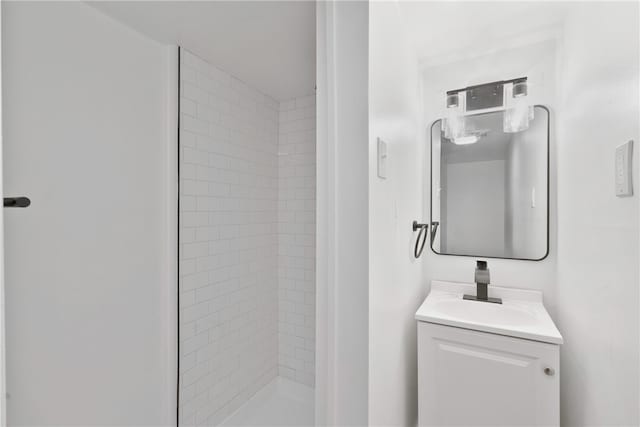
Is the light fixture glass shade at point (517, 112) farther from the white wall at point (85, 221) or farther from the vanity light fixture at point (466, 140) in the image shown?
the white wall at point (85, 221)

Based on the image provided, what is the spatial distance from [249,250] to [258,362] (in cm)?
75

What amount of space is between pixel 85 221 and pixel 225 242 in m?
0.74

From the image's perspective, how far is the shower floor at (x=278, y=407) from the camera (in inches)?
77.2

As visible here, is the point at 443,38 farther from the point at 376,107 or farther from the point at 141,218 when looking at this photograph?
the point at 141,218

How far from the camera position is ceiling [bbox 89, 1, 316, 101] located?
1.32m

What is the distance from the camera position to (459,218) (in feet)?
6.48

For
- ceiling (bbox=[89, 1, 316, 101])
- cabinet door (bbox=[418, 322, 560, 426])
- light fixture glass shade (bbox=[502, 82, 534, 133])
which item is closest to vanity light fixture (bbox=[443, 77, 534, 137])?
light fixture glass shade (bbox=[502, 82, 534, 133])

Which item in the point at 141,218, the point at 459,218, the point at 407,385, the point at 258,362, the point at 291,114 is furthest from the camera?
the point at 291,114

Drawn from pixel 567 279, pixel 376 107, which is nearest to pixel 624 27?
pixel 376 107

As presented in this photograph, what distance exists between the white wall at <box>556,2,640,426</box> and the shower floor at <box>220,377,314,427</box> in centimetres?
141

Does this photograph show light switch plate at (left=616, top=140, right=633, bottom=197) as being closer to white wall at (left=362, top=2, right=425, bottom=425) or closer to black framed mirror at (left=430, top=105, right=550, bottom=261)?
white wall at (left=362, top=2, right=425, bottom=425)

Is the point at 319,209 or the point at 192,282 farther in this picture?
the point at 192,282

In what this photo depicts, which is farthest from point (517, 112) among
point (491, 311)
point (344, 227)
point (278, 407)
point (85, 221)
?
point (278, 407)

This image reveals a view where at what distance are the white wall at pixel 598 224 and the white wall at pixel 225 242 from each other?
1686mm
